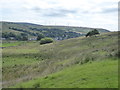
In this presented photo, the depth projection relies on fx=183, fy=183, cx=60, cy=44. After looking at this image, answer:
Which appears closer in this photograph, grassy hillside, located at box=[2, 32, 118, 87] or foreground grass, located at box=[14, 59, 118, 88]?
foreground grass, located at box=[14, 59, 118, 88]

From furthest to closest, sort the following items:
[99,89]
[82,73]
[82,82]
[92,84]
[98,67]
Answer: [98,67], [82,73], [82,82], [92,84], [99,89]

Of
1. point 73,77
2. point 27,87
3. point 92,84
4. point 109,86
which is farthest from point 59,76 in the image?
point 109,86

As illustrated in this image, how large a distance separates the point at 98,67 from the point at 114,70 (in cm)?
269

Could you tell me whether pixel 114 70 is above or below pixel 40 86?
above

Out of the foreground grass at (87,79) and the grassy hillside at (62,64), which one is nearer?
the foreground grass at (87,79)

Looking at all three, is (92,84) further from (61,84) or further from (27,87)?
(27,87)

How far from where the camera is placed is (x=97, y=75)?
1955 centimetres

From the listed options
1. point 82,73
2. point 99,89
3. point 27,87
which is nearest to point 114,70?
point 82,73

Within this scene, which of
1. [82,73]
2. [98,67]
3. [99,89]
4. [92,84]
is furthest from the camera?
[98,67]

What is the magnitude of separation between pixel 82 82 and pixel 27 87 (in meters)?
5.89

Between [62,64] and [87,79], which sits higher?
[87,79]

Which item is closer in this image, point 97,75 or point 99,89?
point 99,89

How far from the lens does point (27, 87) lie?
19.4 m

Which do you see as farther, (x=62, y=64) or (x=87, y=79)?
(x=62, y=64)
